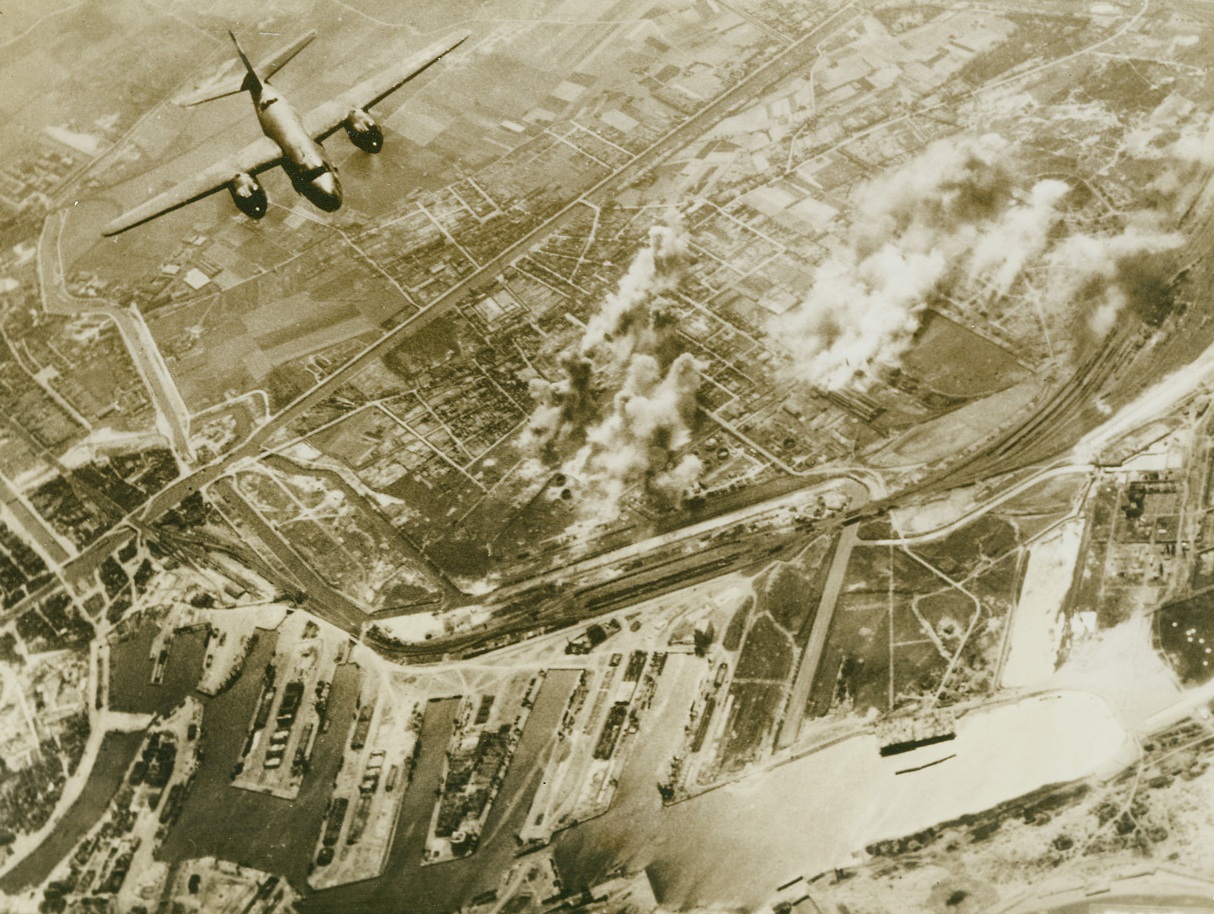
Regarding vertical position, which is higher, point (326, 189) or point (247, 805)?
point (326, 189)

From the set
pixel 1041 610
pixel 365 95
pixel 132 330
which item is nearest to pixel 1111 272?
pixel 1041 610

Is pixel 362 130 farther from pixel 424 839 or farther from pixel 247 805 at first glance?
pixel 424 839

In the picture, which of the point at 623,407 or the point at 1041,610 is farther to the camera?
the point at 623,407

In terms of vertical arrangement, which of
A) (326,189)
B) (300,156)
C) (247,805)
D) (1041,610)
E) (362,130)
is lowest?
(247,805)

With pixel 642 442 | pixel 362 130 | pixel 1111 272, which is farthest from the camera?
pixel 362 130

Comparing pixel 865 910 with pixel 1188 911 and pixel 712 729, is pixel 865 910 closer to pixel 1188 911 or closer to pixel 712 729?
pixel 712 729

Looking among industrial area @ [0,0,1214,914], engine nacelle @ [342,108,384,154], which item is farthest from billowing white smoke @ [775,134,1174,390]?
engine nacelle @ [342,108,384,154]

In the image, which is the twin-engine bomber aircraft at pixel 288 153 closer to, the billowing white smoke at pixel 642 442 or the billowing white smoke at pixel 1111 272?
the billowing white smoke at pixel 642 442

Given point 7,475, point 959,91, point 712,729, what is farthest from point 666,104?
point 7,475
